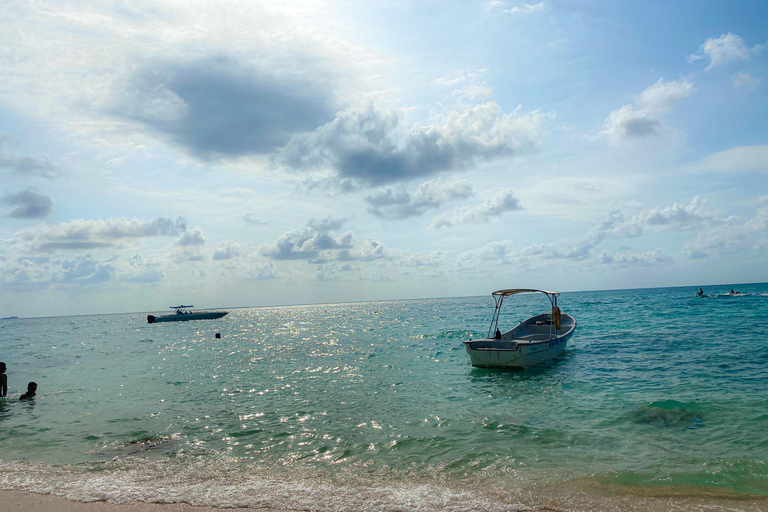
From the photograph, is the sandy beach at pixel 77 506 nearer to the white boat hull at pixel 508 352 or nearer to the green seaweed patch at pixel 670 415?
the green seaweed patch at pixel 670 415

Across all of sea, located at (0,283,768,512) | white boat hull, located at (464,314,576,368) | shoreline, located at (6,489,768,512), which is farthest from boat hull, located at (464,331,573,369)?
shoreline, located at (6,489,768,512)

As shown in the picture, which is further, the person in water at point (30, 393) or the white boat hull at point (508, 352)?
the white boat hull at point (508, 352)

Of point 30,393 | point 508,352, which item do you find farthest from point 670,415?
point 30,393

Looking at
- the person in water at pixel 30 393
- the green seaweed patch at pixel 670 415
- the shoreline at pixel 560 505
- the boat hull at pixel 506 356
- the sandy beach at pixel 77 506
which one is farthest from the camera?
the boat hull at pixel 506 356

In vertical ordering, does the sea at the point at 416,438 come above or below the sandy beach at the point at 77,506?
below

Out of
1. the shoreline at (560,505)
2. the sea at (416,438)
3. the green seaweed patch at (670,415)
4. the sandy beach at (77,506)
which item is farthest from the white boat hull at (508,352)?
the sandy beach at (77,506)

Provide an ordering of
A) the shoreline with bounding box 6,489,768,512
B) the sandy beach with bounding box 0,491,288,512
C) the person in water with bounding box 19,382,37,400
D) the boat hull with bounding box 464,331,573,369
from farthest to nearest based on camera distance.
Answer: the boat hull with bounding box 464,331,573,369, the person in water with bounding box 19,382,37,400, the sandy beach with bounding box 0,491,288,512, the shoreline with bounding box 6,489,768,512

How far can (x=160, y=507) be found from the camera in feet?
26.9

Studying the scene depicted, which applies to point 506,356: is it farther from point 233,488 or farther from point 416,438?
point 233,488

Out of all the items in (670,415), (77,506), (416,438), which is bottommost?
(670,415)

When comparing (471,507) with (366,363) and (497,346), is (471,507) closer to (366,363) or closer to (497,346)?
(497,346)

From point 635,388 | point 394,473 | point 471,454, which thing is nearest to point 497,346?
point 635,388

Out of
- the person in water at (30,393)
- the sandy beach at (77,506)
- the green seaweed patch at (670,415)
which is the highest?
the sandy beach at (77,506)

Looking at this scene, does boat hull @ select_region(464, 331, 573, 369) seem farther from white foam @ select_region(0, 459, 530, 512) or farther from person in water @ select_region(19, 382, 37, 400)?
person in water @ select_region(19, 382, 37, 400)
